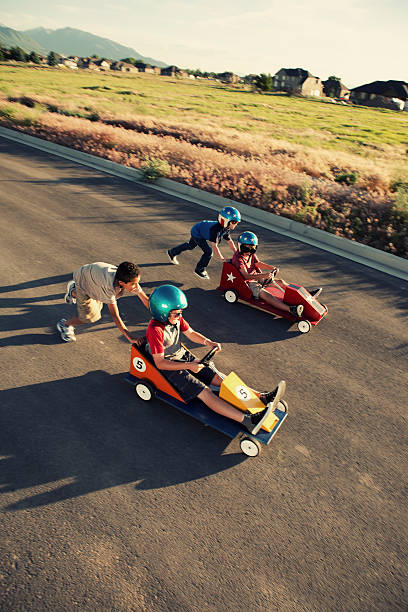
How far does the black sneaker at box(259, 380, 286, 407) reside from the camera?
465 cm

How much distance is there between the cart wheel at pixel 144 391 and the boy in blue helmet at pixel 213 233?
3280 millimetres

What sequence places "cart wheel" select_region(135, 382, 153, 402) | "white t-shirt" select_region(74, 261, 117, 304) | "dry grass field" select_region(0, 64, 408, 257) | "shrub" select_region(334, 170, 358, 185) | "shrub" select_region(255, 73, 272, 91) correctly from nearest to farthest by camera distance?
"cart wheel" select_region(135, 382, 153, 402), "white t-shirt" select_region(74, 261, 117, 304), "dry grass field" select_region(0, 64, 408, 257), "shrub" select_region(334, 170, 358, 185), "shrub" select_region(255, 73, 272, 91)

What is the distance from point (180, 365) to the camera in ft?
15.8

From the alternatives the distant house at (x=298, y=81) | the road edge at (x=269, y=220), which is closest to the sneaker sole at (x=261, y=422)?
the road edge at (x=269, y=220)

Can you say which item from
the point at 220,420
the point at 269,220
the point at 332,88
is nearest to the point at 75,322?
the point at 220,420

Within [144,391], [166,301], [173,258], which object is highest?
[166,301]

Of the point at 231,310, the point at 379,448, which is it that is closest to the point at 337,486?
the point at 379,448

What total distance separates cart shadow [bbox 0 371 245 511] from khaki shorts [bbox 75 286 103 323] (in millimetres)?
992

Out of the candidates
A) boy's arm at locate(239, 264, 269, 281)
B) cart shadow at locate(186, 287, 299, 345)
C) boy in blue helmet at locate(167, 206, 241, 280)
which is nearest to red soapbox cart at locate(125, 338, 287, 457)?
cart shadow at locate(186, 287, 299, 345)

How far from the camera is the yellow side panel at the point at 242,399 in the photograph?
4695mm

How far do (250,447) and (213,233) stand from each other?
4556 millimetres

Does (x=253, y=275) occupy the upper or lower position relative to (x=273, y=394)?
upper

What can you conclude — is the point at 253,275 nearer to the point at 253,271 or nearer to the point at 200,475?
the point at 253,271

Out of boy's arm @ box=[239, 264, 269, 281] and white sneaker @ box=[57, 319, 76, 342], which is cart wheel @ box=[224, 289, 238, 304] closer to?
boy's arm @ box=[239, 264, 269, 281]
